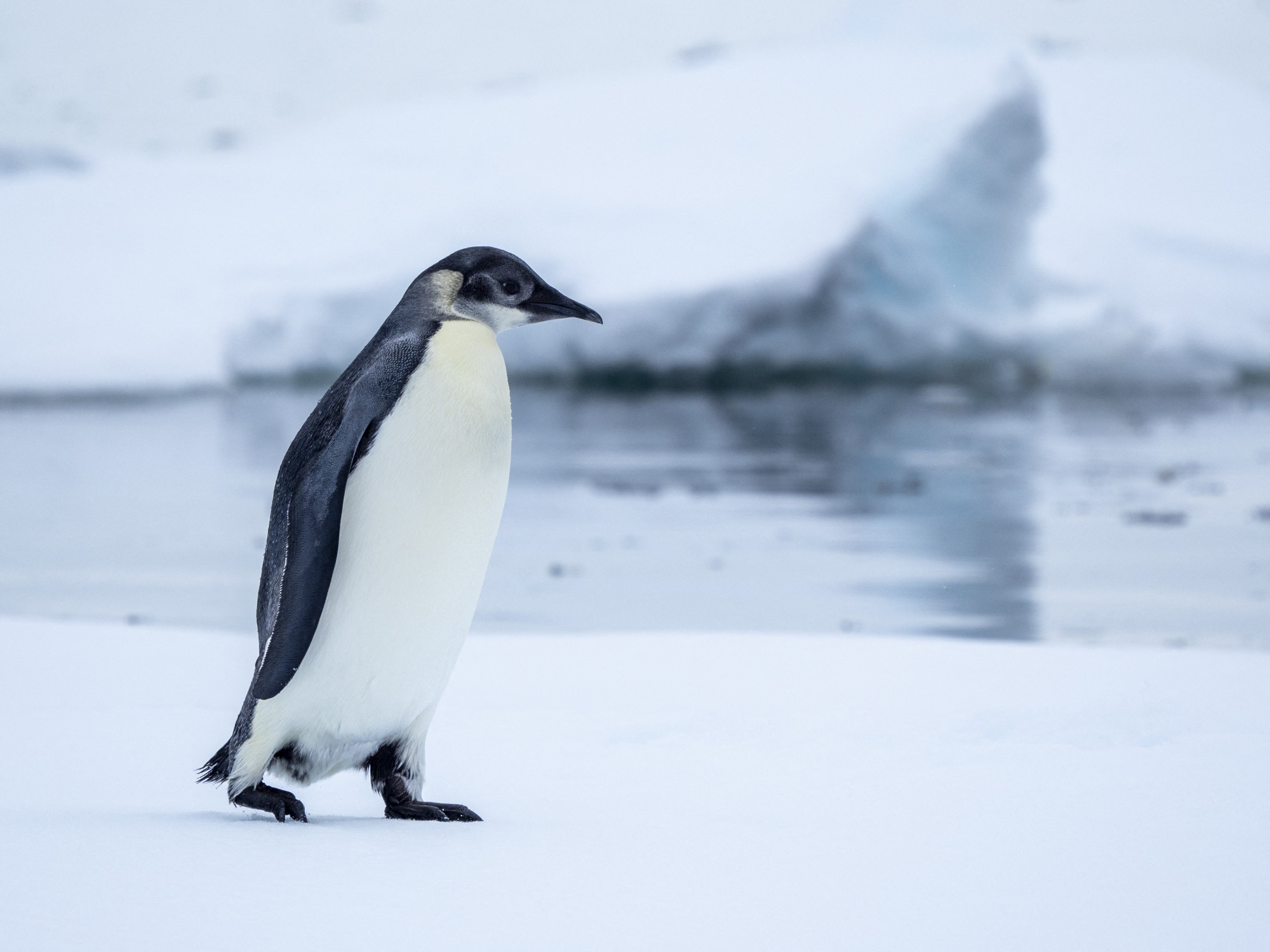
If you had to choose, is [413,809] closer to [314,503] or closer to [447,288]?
[314,503]

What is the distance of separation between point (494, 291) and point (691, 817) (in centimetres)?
71

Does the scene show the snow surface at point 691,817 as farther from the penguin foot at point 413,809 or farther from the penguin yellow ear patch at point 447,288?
the penguin yellow ear patch at point 447,288

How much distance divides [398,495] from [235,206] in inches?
800

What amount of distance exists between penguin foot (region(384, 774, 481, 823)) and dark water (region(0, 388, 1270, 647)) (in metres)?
2.73

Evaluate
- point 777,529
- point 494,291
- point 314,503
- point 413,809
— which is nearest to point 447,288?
point 494,291

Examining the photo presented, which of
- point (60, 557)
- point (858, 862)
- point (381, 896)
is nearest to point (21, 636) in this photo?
point (381, 896)

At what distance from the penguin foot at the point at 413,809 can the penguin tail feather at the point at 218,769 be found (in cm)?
20

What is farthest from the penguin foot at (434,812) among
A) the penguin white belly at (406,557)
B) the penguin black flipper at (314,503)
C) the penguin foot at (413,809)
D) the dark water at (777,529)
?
the dark water at (777,529)

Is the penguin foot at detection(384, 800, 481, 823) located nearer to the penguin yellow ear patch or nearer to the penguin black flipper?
the penguin black flipper

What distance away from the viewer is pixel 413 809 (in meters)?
1.66

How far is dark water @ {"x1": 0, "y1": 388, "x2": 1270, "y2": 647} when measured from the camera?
5.07 m

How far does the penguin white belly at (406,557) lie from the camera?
1.62m

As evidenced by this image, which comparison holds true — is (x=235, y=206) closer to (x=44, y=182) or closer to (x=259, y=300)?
(x=44, y=182)

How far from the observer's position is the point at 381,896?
1.27 meters
